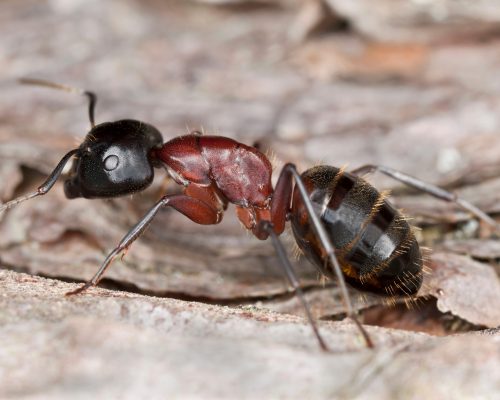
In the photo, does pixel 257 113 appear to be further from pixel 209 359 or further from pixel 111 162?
pixel 209 359

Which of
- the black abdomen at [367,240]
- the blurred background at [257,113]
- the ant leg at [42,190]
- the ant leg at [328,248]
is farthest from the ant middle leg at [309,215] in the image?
the ant leg at [42,190]

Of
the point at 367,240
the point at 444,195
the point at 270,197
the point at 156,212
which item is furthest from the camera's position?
the point at 270,197

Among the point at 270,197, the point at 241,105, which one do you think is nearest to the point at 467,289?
the point at 270,197

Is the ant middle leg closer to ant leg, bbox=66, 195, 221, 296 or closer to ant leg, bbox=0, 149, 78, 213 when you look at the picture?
ant leg, bbox=66, 195, 221, 296

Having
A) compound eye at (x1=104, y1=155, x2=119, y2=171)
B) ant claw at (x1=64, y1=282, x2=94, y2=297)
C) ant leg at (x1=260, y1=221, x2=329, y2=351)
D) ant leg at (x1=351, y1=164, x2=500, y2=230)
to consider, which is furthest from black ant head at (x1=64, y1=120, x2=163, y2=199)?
ant leg at (x1=351, y1=164, x2=500, y2=230)

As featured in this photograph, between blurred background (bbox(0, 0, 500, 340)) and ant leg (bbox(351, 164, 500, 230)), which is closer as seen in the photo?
ant leg (bbox(351, 164, 500, 230))

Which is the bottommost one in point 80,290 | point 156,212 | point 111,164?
point 80,290

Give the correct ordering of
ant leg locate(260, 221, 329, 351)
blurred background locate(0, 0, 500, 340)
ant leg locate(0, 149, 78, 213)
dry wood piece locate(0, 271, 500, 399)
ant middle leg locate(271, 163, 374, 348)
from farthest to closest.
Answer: blurred background locate(0, 0, 500, 340) → ant leg locate(0, 149, 78, 213) → ant middle leg locate(271, 163, 374, 348) → ant leg locate(260, 221, 329, 351) → dry wood piece locate(0, 271, 500, 399)

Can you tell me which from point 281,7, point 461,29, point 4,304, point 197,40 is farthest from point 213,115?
point 4,304
